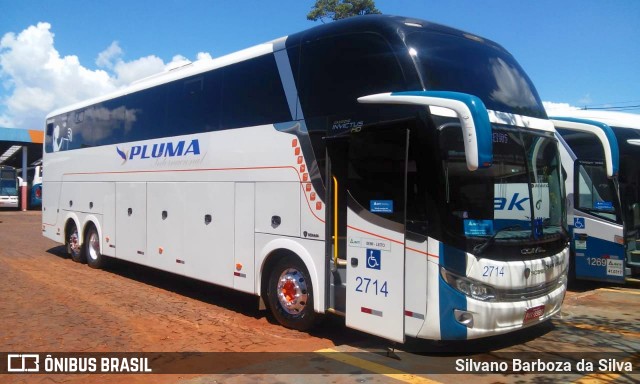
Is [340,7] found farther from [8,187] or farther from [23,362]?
[8,187]

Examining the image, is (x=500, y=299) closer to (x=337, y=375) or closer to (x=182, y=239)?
(x=337, y=375)

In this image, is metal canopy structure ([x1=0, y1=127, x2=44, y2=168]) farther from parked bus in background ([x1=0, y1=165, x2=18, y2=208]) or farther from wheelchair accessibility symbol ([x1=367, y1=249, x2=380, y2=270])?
wheelchair accessibility symbol ([x1=367, y1=249, x2=380, y2=270])

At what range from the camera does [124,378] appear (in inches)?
209

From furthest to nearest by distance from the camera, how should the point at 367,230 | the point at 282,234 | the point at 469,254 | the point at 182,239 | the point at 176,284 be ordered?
1. the point at 176,284
2. the point at 182,239
3. the point at 282,234
4. the point at 367,230
5. the point at 469,254

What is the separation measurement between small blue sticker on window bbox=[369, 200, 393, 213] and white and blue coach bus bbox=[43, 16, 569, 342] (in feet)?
0.09

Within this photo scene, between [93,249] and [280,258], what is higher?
[280,258]

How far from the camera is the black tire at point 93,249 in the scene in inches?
478

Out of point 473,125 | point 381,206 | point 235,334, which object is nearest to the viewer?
point 473,125

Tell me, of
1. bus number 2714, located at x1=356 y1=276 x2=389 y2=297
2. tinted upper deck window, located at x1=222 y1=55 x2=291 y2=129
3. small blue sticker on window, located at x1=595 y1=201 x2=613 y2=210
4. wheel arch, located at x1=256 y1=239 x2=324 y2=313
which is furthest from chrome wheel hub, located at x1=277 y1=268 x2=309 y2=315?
small blue sticker on window, located at x1=595 y1=201 x2=613 y2=210

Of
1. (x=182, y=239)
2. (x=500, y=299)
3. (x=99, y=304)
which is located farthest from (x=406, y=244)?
(x=99, y=304)

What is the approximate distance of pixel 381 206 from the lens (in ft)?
19.0

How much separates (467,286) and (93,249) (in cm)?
982

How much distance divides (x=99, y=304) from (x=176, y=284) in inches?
87.2

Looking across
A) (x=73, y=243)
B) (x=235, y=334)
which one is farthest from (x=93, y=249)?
(x=235, y=334)
